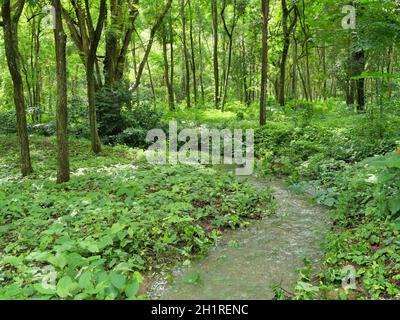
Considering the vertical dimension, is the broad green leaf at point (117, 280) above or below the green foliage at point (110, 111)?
below

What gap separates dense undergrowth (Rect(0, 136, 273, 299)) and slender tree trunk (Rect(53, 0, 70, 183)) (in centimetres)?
42

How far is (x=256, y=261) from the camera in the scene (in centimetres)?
566

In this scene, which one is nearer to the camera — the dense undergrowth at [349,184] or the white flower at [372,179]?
the dense undergrowth at [349,184]

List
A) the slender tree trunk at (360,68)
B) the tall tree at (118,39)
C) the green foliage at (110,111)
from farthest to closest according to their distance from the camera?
the slender tree trunk at (360,68) → the green foliage at (110,111) → the tall tree at (118,39)

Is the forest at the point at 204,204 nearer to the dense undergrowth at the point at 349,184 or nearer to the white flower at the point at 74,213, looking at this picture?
the dense undergrowth at the point at 349,184

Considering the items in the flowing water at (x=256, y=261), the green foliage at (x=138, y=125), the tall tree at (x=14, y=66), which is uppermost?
the tall tree at (x=14, y=66)

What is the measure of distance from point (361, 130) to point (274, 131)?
3431 mm

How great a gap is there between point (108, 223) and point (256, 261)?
2398 mm

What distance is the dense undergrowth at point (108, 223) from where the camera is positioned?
4609 millimetres

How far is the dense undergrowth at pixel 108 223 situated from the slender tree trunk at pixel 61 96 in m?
0.42

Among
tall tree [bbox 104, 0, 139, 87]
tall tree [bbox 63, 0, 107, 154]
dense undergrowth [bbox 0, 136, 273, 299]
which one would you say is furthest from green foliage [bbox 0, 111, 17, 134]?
dense undergrowth [bbox 0, 136, 273, 299]

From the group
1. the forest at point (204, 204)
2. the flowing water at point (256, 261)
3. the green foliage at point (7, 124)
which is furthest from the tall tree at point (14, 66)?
the green foliage at point (7, 124)

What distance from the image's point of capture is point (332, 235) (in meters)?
5.91
